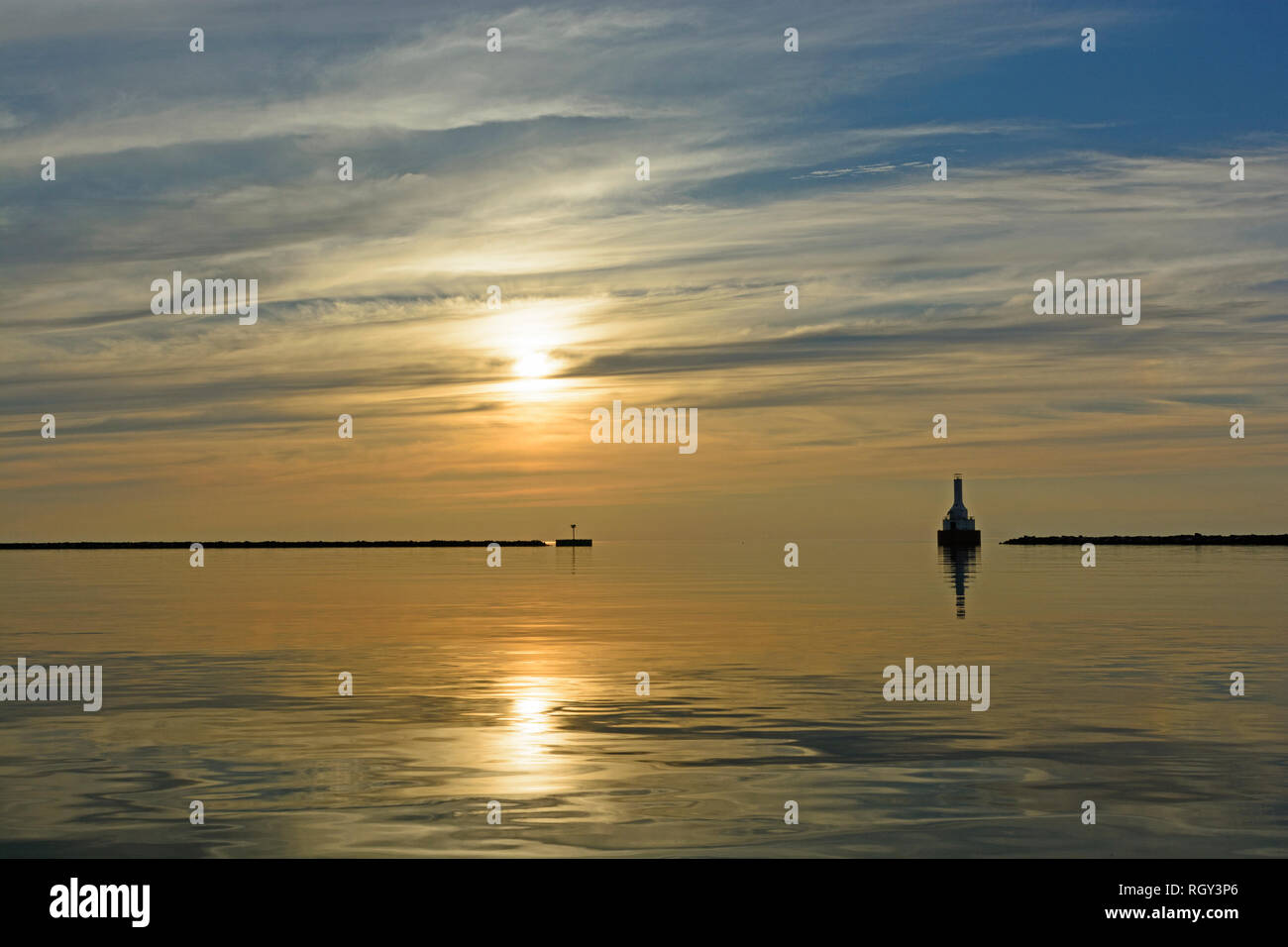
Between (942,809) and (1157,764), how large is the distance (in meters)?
5.41

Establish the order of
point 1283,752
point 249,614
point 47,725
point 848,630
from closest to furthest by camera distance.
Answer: point 1283,752 < point 47,725 < point 848,630 < point 249,614

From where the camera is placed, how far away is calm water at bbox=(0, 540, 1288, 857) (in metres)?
16.8

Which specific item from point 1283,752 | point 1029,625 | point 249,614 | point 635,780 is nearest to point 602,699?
point 635,780

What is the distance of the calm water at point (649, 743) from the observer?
16.8 m

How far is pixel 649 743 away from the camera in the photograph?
23.6 metres

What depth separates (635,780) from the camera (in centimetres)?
2012

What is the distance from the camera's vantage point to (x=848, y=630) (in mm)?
47906

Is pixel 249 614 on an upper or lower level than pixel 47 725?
upper
